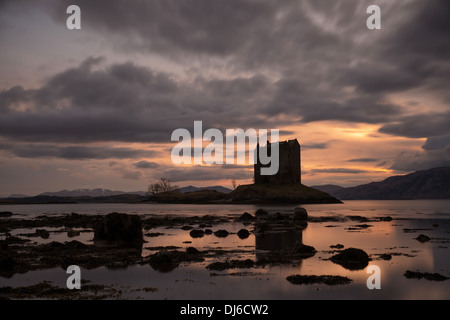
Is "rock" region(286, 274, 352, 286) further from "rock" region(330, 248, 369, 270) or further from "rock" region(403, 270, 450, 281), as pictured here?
"rock" region(330, 248, 369, 270)

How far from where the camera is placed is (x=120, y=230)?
33344mm

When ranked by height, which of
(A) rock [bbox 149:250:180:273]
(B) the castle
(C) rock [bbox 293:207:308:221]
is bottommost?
(C) rock [bbox 293:207:308:221]

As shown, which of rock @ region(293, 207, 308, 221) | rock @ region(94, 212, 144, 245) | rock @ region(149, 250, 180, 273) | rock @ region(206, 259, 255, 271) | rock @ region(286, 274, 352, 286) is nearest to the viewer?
rock @ region(286, 274, 352, 286)

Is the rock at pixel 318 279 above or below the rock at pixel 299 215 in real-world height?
above

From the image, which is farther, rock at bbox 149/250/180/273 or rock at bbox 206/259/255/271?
rock at bbox 149/250/180/273

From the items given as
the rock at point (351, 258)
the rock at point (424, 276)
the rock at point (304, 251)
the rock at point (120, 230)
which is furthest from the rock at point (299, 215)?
the rock at point (424, 276)

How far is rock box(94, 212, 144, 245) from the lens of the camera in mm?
33281

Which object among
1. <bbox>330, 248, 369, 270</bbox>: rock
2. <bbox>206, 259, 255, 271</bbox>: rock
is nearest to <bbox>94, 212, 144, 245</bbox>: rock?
<bbox>206, 259, 255, 271</bbox>: rock

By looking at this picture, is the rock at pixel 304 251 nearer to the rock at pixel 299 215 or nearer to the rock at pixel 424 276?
the rock at pixel 424 276

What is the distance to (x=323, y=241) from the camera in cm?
3459

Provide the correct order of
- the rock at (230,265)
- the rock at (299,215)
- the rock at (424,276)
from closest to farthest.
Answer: the rock at (424,276), the rock at (230,265), the rock at (299,215)

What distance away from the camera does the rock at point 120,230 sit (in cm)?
3328

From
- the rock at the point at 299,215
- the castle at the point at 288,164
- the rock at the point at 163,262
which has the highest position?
the castle at the point at 288,164
